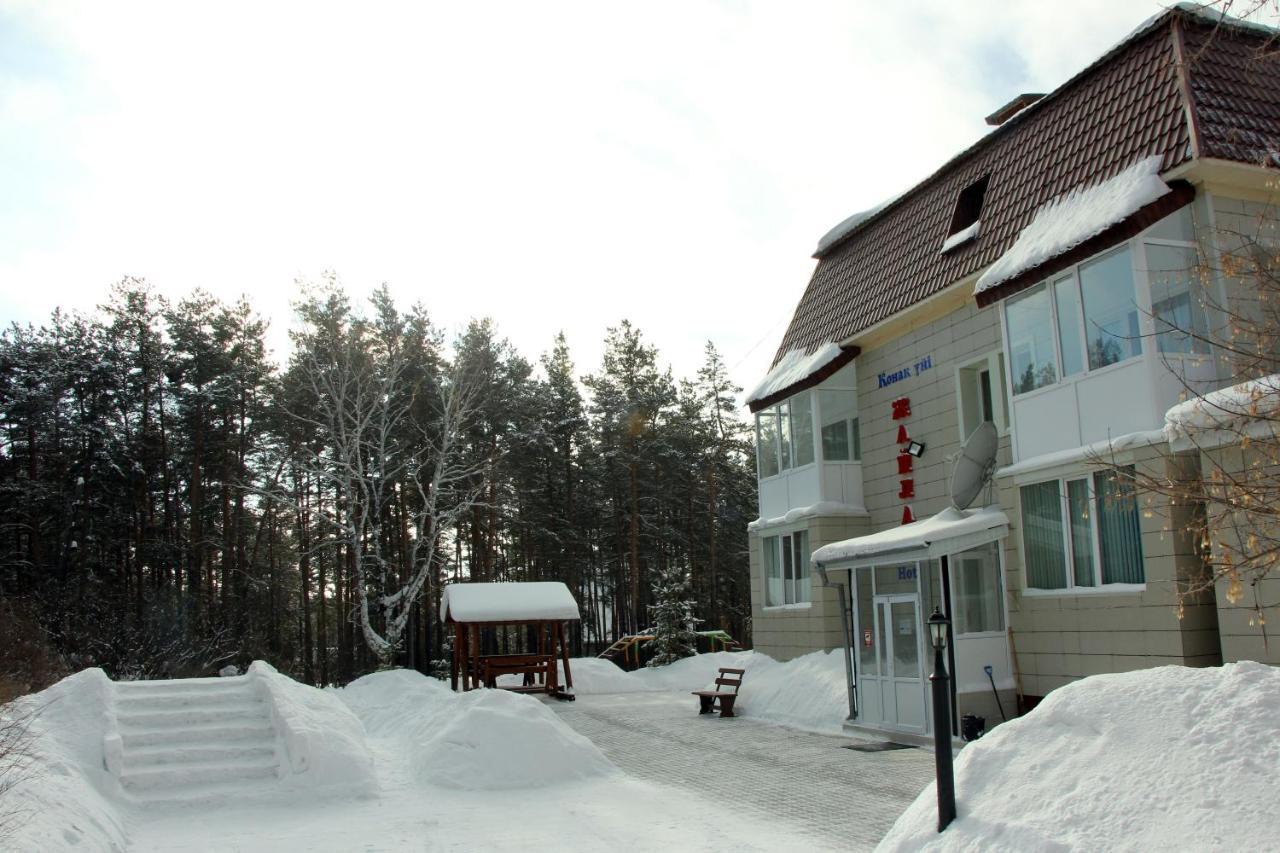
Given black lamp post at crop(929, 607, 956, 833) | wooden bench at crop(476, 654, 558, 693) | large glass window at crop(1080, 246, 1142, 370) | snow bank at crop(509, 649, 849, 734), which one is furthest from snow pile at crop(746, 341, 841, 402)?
black lamp post at crop(929, 607, 956, 833)

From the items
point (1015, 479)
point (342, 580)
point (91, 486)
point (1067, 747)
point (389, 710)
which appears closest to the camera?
point (1067, 747)

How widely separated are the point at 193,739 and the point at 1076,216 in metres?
13.0

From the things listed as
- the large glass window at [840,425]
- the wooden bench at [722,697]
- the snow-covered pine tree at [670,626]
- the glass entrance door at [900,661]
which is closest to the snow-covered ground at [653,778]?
the wooden bench at [722,697]

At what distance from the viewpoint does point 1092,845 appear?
493cm

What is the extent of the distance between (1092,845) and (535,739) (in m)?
7.76

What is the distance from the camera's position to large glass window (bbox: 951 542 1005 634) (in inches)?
552

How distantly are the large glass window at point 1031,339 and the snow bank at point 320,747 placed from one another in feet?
33.4

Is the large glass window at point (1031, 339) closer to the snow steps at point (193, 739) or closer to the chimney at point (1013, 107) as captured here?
the chimney at point (1013, 107)

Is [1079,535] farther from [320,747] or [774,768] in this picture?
[320,747]

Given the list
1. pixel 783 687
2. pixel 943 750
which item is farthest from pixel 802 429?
pixel 943 750

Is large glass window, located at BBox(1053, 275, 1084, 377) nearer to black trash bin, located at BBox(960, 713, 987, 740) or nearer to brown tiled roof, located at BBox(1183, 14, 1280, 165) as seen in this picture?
brown tiled roof, located at BBox(1183, 14, 1280, 165)

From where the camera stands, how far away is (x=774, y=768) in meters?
11.7

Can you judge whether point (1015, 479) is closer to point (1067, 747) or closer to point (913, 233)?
point (913, 233)

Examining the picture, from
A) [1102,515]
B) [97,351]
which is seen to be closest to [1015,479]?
[1102,515]
